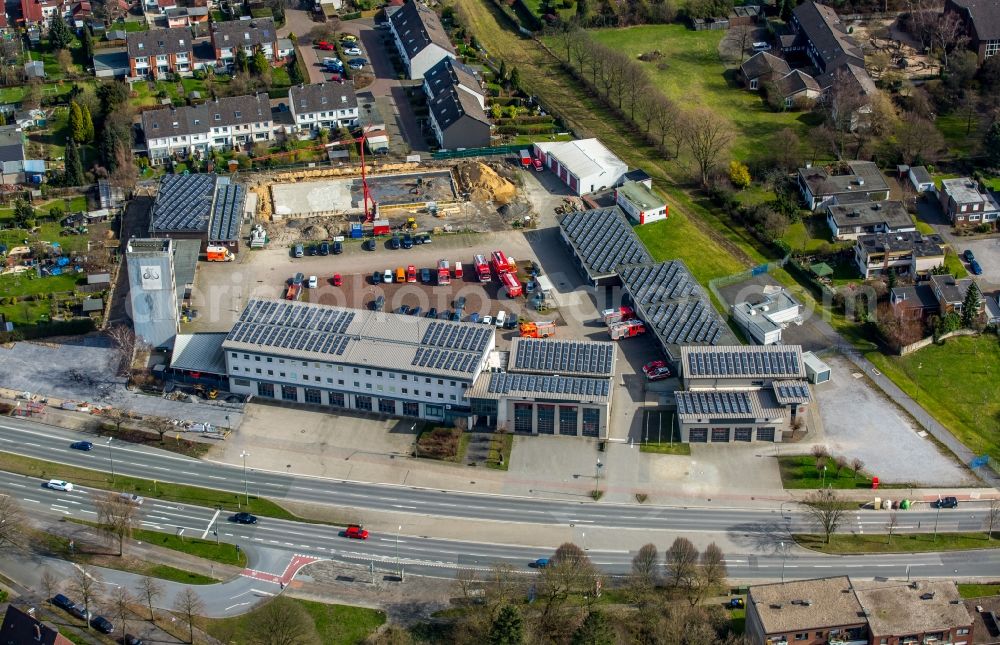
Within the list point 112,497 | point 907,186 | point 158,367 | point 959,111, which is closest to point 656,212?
point 907,186

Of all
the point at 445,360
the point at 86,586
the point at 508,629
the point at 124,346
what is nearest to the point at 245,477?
the point at 86,586

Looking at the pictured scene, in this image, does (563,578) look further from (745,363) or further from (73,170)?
(73,170)

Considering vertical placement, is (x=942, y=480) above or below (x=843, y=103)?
below

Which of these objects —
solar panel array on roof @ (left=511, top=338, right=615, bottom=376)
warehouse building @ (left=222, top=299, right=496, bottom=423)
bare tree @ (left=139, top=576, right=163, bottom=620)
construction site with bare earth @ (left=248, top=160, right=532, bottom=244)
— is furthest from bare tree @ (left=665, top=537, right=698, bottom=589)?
construction site with bare earth @ (left=248, top=160, right=532, bottom=244)

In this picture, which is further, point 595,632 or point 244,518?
point 244,518

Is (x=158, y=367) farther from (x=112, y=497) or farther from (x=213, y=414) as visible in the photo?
(x=112, y=497)

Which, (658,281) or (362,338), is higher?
(362,338)

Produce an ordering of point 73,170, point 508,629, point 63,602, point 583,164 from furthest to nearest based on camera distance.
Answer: point 583,164 → point 73,170 → point 63,602 → point 508,629

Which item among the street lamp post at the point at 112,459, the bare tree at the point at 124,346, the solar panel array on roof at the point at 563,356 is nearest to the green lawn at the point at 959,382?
the solar panel array on roof at the point at 563,356
